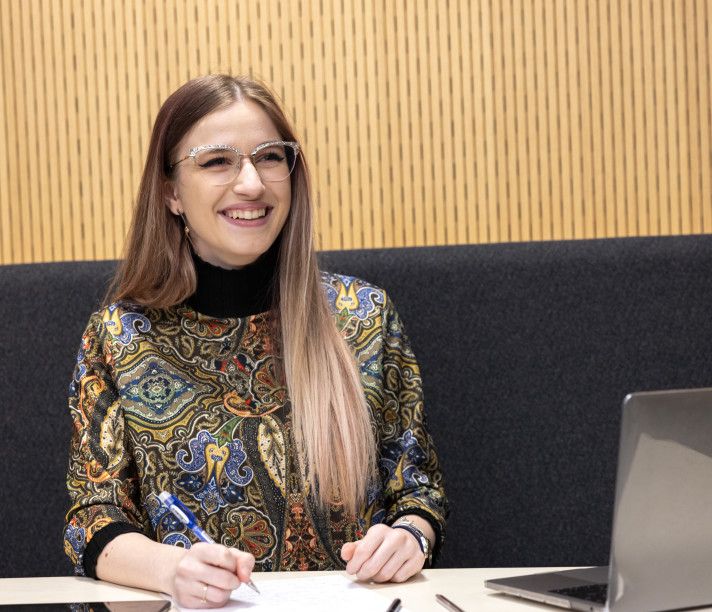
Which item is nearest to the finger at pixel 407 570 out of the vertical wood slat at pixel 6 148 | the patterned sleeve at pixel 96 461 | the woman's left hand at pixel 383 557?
the woman's left hand at pixel 383 557

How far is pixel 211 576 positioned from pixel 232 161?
772 mm

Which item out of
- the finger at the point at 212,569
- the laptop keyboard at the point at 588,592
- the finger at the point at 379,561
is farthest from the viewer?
the finger at the point at 379,561

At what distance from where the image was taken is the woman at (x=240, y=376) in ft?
5.21

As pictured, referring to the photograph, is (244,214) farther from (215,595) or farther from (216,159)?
(215,595)

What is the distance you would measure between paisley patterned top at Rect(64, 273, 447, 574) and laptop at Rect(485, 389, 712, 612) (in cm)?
61

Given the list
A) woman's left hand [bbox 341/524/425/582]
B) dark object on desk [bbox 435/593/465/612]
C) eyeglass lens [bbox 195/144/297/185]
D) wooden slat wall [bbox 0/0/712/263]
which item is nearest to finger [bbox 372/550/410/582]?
woman's left hand [bbox 341/524/425/582]

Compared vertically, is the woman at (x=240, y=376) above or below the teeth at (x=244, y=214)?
below

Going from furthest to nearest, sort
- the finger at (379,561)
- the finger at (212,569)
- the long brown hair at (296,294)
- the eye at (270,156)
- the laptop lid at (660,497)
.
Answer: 1. the eye at (270,156)
2. the long brown hair at (296,294)
3. the finger at (379,561)
4. the finger at (212,569)
5. the laptop lid at (660,497)

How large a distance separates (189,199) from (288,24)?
564mm

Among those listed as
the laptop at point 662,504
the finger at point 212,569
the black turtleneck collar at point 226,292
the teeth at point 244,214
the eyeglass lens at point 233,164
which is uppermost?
the eyeglass lens at point 233,164

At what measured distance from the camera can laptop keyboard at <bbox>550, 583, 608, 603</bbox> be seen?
1.05 metres

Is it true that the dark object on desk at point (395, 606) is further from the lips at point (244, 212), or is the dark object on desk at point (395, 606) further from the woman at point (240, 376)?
the lips at point (244, 212)

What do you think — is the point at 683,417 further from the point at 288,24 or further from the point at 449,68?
the point at 288,24

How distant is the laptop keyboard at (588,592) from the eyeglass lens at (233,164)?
0.87m
